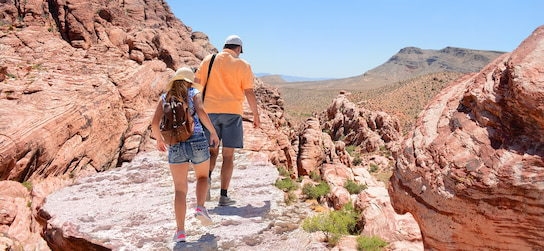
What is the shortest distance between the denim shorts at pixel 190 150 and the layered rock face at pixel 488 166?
2.17 metres

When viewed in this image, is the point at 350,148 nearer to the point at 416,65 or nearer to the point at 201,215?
the point at 201,215

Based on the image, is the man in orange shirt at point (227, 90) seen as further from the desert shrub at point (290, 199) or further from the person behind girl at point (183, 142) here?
the desert shrub at point (290, 199)

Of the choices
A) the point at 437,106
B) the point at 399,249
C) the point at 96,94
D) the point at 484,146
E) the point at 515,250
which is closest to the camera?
the point at 515,250

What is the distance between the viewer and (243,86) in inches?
177

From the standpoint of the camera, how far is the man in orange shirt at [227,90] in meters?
4.39

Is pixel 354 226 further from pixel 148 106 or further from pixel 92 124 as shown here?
pixel 148 106

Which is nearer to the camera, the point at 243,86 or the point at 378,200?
the point at 243,86

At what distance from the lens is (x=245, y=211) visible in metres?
4.68

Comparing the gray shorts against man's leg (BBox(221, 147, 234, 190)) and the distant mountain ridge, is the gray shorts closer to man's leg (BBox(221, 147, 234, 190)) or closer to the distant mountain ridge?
man's leg (BBox(221, 147, 234, 190))

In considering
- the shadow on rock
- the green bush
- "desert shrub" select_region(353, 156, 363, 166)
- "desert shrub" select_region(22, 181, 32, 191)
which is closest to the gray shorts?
the shadow on rock

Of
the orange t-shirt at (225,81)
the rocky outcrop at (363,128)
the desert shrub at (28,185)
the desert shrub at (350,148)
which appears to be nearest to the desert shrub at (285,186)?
the orange t-shirt at (225,81)

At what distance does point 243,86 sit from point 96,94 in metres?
6.89

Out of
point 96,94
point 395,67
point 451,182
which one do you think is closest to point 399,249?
point 451,182

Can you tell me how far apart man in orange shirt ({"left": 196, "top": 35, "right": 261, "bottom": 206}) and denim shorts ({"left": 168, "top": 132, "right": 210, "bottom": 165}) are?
95 centimetres
